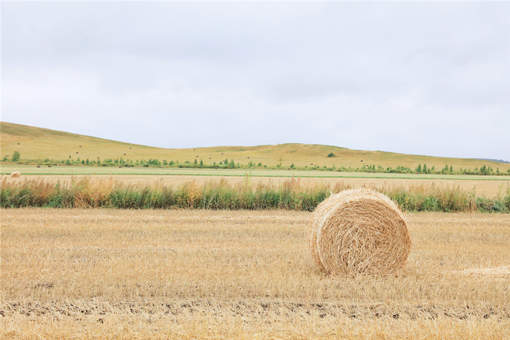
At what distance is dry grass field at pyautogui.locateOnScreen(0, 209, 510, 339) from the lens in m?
5.56

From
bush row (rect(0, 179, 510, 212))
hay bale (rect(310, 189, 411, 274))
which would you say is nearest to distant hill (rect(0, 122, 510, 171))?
bush row (rect(0, 179, 510, 212))

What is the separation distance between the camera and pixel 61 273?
8078 mm

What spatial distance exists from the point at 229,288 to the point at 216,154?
81.2 metres

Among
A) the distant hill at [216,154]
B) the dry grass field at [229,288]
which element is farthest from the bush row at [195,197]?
the distant hill at [216,154]

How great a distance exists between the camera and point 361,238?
863cm

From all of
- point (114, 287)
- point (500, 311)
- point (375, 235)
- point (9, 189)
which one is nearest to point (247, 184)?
point (9, 189)

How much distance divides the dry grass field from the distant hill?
2075 inches

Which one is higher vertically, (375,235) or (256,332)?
(375,235)

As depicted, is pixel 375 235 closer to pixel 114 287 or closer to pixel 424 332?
pixel 424 332

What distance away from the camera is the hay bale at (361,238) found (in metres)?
8.48

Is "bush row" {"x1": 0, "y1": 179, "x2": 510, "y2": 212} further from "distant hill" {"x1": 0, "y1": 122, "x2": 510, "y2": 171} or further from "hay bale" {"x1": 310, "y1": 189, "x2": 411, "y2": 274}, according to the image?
"distant hill" {"x1": 0, "y1": 122, "x2": 510, "y2": 171}

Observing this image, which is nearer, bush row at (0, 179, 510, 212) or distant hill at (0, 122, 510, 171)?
bush row at (0, 179, 510, 212)

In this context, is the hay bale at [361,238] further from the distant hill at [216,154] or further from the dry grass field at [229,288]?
the distant hill at [216,154]

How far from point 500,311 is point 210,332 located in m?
3.99
